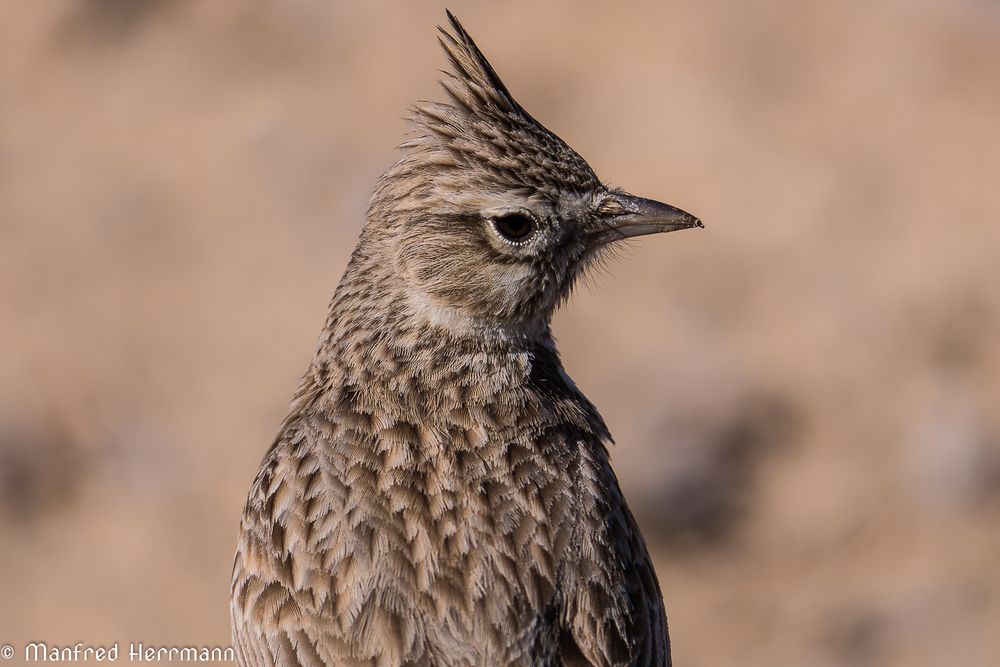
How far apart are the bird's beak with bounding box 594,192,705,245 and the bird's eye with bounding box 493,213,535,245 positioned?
282mm

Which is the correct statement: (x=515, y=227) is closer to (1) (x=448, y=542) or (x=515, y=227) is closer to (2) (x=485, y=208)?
(2) (x=485, y=208)

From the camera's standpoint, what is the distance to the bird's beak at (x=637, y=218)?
493 centimetres

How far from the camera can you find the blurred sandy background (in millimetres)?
10516

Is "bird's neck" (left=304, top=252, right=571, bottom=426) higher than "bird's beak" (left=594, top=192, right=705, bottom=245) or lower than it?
lower

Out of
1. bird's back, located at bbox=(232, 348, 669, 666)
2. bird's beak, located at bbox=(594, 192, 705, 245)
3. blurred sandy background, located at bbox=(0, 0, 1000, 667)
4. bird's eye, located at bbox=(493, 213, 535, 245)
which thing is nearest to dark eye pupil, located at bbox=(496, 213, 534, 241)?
bird's eye, located at bbox=(493, 213, 535, 245)

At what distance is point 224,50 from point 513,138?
9408 millimetres

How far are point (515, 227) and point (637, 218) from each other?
43cm

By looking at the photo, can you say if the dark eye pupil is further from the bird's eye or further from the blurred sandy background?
the blurred sandy background

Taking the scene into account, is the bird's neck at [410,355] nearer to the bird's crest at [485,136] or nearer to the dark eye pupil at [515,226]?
the dark eye pupil at [515,226]

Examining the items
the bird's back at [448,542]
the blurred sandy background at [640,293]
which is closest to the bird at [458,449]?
the bird's back at [448,542]

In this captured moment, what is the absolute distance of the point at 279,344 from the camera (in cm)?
1111

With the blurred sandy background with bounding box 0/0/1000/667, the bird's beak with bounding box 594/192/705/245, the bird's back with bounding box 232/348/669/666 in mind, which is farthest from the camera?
the blurred sandy background with bounding box 0/0/1000/667

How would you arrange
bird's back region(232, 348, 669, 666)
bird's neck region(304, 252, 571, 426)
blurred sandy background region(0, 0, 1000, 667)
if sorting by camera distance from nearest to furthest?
bird's back region(232, 348, 669, 666) → bird's neck region(304, 252, 571, 426) → blurred sandy background region(0, 0, 1000, 667)

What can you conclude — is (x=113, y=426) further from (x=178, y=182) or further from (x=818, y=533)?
(x=818, y=533)
